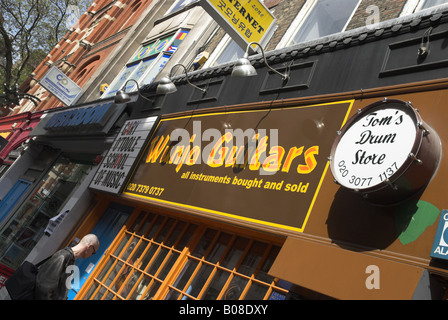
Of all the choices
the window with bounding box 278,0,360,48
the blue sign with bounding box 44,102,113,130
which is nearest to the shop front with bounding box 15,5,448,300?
the window with bounding box 278,0,360,48

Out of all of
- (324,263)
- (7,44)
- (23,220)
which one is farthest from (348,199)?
(7,44)

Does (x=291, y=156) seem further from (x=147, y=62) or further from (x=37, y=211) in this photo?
(x=37, y=211)

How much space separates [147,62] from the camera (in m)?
14.1

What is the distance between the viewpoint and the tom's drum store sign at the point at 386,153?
A: 3955mm

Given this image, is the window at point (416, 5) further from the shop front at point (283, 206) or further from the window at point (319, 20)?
the shop front at point (283, 206)

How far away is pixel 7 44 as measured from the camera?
19.7 meters

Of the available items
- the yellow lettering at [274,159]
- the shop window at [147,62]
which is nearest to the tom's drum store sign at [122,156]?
the shop window at [147,62]

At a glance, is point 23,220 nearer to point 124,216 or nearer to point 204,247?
point 124,216

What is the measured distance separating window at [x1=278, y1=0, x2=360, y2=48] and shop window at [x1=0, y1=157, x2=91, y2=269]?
751 cm

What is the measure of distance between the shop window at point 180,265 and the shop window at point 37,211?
524 cm

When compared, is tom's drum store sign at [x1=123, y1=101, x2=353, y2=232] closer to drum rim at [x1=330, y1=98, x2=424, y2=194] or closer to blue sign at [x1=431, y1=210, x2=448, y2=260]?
drum rim at [x1=330, y1=98, x2=424, y2=194]

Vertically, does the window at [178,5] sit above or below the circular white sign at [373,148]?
above

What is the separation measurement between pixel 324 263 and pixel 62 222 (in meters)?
7.09

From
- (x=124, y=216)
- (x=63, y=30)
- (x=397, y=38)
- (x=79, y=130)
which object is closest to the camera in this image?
(x=397, y=38)
